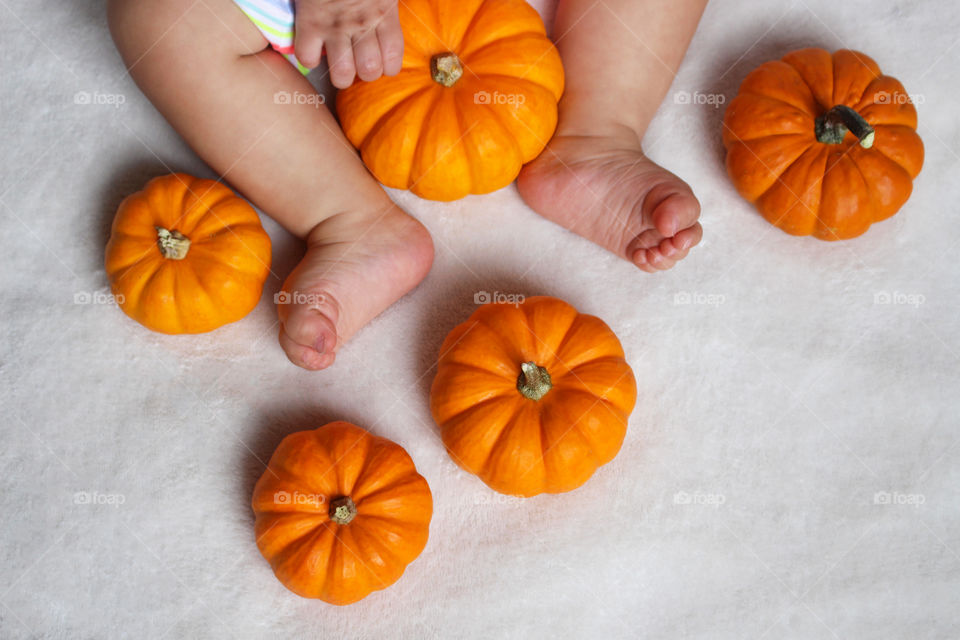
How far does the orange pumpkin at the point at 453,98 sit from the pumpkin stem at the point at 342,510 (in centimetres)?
51

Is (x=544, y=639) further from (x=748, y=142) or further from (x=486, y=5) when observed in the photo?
(x=486, y=5)

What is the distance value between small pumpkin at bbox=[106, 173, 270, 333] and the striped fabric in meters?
0.25

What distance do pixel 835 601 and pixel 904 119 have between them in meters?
0.80

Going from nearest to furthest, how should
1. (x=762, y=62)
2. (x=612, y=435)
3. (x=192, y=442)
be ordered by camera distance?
1. (x=612, y=435)
2. (x=192, y=442)
3. (x=762, y=62)

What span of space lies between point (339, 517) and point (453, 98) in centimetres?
66

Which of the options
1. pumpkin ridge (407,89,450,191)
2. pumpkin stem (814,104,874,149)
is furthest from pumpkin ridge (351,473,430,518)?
pumpkin stem (814,104,874,149)

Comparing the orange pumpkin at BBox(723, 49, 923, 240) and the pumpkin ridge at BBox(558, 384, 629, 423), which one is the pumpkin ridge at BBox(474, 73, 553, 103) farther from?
the pumpkin ridge at BBox(558, 384, 629, 423)

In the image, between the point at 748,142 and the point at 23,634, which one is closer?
the point at 23,634

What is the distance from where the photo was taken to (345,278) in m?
1.25

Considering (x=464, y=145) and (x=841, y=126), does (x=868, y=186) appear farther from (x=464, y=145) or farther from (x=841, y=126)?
(x=464, y=145)

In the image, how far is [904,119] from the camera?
1334 millimetres

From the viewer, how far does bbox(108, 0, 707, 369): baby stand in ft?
3.87

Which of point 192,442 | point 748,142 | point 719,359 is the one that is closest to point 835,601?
point 719,359

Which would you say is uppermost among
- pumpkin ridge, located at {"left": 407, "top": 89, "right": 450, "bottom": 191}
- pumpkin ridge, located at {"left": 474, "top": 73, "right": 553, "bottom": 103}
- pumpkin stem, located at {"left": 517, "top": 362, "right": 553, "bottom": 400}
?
pumpkin ridge, located at {"left": 474, "top": 73, "right": 553, "bottom": 103}
